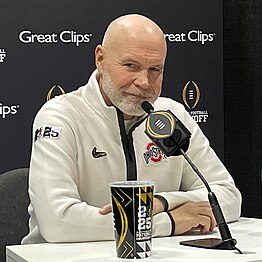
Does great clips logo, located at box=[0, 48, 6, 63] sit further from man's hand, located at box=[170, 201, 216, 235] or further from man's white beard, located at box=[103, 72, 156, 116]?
man's hand, located at box=[170, 201, 216, 235]

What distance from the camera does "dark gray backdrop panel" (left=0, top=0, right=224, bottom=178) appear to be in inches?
131

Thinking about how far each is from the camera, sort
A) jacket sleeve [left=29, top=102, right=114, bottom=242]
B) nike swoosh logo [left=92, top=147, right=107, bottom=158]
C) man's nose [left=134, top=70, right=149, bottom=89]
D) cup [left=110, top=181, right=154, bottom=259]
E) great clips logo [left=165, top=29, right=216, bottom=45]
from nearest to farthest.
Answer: cup [left=110, top=181, right=154, bottom=259] → jacket sleeve [left=29, top=102, right=114, bottom=242] → man's nose [left=134, top=70, right=149, bottom=89] → nike swoosh logo [left=92, top=147, right=107, bottom=158] → great clips logo [left=165, top=29, right=216, bottom=45]

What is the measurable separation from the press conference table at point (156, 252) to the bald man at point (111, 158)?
0.23 ft

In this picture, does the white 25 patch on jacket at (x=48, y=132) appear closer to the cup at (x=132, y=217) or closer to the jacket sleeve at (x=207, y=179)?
the jacket sleeve at (x=207, y=179)

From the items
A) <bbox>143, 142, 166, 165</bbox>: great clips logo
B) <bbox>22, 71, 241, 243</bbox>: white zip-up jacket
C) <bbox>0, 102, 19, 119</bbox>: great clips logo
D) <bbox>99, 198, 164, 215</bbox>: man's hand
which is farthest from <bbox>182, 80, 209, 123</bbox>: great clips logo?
<bbox>99, 198, 164, 215</bbox>: man's hand

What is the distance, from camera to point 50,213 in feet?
6.48

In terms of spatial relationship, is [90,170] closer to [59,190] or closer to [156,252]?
[59,190]

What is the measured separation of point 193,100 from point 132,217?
227 centimetres

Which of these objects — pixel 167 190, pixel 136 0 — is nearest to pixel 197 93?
pixel 136 0

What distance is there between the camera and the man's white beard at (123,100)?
2184 mm

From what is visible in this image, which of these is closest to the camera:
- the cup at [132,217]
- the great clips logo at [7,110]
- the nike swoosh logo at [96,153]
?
the cup at [132,217]

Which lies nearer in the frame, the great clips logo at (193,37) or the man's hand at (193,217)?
the man's hand at (193,217)

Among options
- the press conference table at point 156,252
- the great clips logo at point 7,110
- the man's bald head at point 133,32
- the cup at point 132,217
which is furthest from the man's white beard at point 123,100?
the great clips logo at point 7,110

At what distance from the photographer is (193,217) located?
79.0 inches
